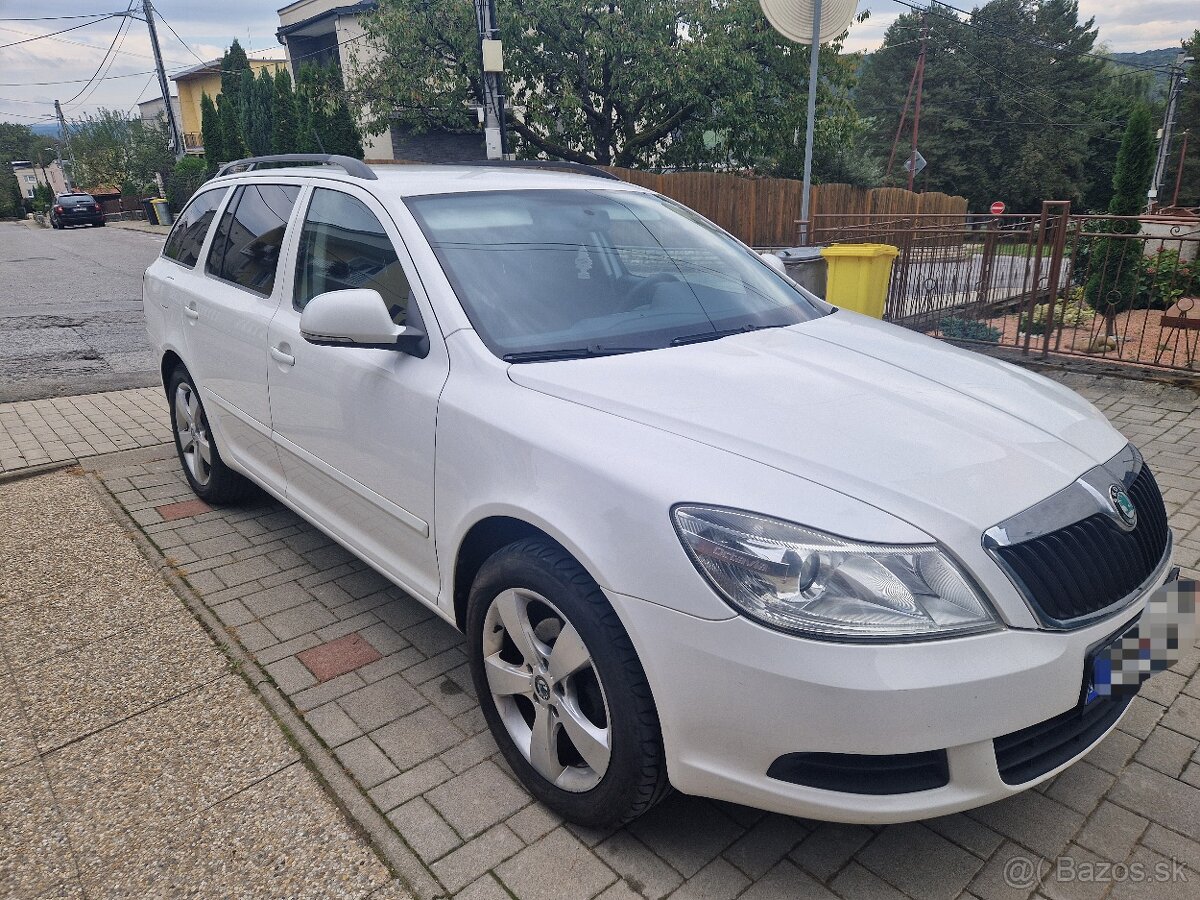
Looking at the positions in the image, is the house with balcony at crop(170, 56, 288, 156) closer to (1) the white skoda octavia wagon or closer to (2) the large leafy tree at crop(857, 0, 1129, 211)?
(2) the large leafy tree at crop(857, 0, 1129, 211)

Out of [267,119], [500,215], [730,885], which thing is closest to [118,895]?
[730,885]

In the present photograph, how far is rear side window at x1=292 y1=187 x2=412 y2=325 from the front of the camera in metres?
2.87

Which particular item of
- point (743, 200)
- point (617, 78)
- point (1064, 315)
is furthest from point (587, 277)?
point (617, 78)

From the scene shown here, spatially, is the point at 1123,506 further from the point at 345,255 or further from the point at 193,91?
the point at 193,91

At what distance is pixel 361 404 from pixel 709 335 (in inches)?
47.9

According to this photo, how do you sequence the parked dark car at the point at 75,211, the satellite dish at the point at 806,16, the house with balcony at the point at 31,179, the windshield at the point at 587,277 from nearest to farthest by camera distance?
the windshield at the point at 587,277
the satellite dish at the point at 806,16
the parked dark car at the point at 75,211
the house with balcony at the point at 31,179

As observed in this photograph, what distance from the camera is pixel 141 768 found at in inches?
104

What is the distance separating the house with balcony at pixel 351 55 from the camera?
23447mm

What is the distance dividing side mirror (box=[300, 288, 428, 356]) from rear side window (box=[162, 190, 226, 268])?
2.26 meters

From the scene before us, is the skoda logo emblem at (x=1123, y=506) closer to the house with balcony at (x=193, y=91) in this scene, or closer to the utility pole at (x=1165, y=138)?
the utility pole at (x=1165, y=138)

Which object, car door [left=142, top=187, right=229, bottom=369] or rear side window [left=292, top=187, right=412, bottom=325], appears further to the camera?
car door [left=142, top=187, right=229, bottom=369]

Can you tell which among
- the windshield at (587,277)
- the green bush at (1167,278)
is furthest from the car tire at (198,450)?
the green bush at (1167,278)

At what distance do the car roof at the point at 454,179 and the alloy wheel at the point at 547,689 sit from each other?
1.62m

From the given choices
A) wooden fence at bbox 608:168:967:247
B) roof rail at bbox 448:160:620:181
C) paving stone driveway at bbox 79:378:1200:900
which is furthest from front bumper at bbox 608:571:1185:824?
wooden fence at bbox 608:168:967:247
